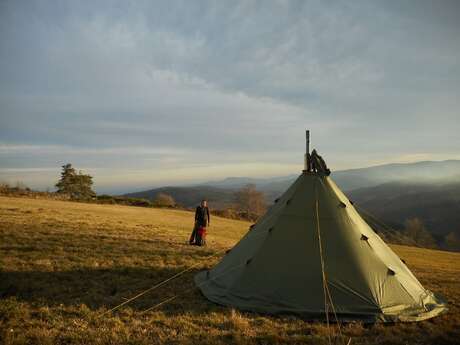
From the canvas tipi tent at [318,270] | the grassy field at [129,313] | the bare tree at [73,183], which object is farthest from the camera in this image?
the bare tree at [73,183]

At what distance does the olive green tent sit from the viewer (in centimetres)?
677

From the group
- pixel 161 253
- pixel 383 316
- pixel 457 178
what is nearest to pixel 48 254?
pixel 161 253

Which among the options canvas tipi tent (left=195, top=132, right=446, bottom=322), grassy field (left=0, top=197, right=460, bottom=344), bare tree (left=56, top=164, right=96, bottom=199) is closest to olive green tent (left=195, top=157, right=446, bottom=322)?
canvas tipi tent (left=195, top=132, right=446, bottom=322)

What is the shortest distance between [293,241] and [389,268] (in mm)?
2293

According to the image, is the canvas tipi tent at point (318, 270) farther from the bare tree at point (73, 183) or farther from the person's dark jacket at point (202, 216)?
the bare tree at point (73, 183)

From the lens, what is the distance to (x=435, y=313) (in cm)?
702

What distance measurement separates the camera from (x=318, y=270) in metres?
7.12

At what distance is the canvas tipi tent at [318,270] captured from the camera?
6773 millimetres

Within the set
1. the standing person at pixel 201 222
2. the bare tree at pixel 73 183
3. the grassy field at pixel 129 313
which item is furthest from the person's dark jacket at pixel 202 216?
the bare tree at pixel 73 183

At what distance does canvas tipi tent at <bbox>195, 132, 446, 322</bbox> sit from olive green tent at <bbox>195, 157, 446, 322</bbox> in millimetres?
20

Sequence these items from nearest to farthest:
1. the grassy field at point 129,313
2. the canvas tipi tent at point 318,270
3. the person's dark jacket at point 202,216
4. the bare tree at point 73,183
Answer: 1. the grassy field at point 129,313
2. the canvas tipi tent at point 318,270
3. the person's dark jacket at point 202,216
4. the bare tree at point 73,183

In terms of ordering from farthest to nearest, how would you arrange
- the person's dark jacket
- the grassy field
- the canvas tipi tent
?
the person's dark jacket
the canvas tipi tent
the grassy field

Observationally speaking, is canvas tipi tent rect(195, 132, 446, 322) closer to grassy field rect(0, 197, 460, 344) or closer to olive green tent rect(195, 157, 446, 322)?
olive green tent rect(195, 157, 446, 322)

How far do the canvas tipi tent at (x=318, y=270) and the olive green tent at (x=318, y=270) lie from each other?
20 millimetres
